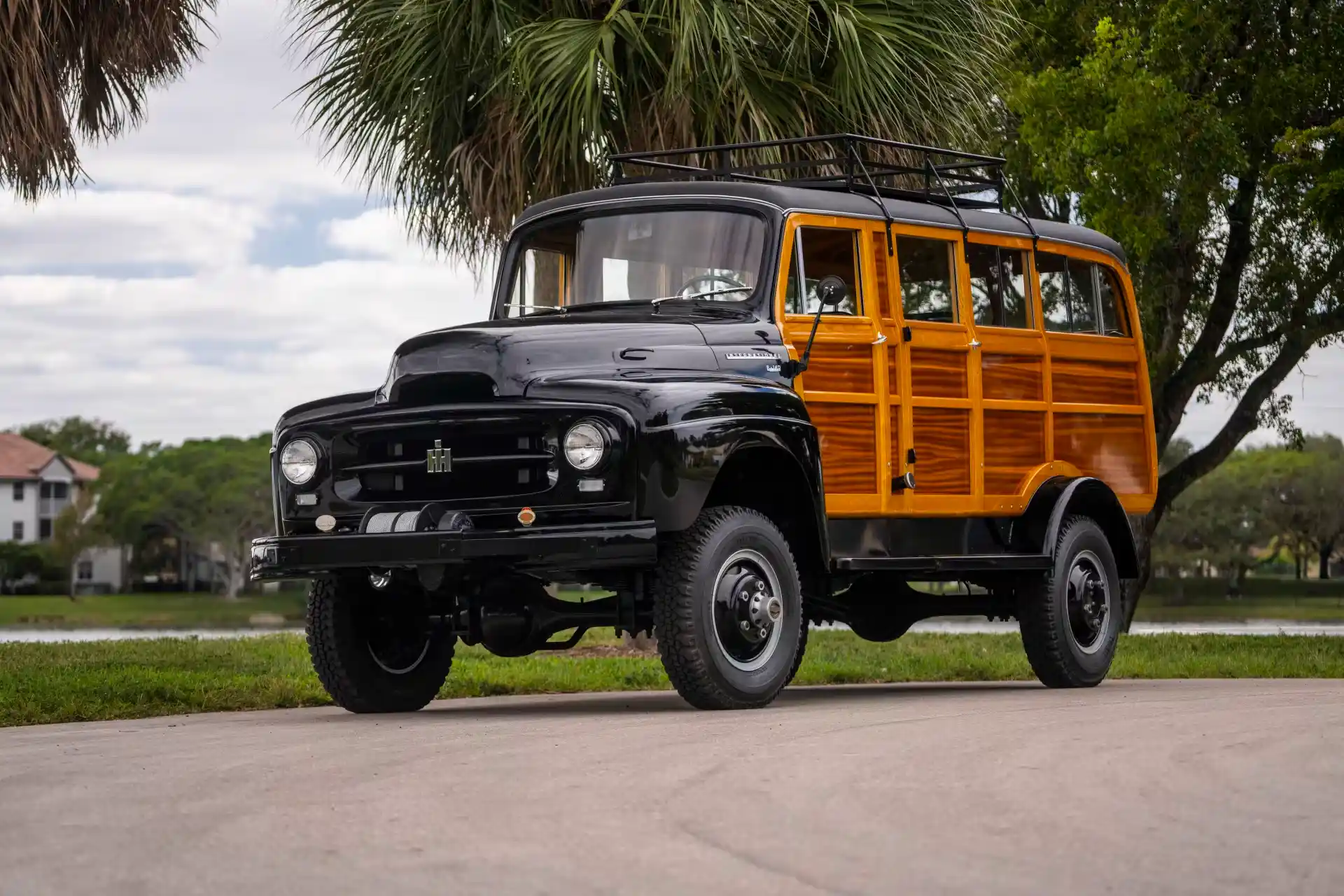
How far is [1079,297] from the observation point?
1318 cm

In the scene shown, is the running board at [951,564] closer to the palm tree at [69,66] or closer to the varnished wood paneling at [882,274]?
the varnished wood paneling at [882,274]

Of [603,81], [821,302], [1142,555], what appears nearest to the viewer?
[821,302]

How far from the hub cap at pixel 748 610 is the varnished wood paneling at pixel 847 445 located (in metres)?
0.82

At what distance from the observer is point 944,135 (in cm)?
1711

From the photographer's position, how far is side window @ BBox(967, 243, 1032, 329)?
39.9 feet

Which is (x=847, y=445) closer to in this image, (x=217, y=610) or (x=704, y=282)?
(x=704, y=282)

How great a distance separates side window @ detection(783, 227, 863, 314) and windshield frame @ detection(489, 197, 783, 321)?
138mm

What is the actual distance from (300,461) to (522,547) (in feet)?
5.18

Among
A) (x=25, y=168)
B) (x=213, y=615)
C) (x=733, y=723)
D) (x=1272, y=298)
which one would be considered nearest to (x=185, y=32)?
(x=25, y=168)

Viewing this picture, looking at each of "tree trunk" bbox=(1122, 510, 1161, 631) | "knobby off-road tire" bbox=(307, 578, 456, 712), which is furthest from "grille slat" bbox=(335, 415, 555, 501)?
"tree trunk" bbox=(1122, 510, 1161, 631)

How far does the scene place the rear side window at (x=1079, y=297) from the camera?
12.8m

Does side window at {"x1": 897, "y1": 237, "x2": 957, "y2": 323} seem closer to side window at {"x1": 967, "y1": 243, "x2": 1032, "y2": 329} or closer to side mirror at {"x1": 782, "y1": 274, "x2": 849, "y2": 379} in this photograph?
side window at {"x1": 967, "y1": 243, "x2": 1032, "y2": 329}

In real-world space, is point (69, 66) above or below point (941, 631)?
above

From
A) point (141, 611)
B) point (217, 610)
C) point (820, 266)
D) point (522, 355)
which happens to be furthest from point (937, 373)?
point (141, 611)
